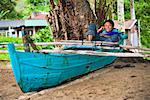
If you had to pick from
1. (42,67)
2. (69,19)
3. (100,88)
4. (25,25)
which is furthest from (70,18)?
(25,25)

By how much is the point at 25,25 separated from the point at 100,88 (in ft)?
74.8

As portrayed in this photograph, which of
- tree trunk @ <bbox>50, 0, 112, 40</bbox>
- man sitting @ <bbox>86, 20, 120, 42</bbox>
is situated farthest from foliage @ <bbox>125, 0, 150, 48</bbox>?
man sitting @ <bbox>86, 20, 120, 42</bbox>

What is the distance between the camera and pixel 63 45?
28.6 ft

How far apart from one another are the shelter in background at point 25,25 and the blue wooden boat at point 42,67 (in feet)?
64.5

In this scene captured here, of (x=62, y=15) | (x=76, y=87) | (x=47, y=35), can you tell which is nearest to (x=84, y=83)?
(x=76, y=87)

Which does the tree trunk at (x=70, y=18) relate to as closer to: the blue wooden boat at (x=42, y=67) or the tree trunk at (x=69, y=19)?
the tree trunk at (x=69, y=19)

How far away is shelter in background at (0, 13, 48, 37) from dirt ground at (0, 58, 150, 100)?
748 inches

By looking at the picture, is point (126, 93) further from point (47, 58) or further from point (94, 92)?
point (47, 58)

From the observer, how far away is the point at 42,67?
7.24m

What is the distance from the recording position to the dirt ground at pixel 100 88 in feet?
22.3

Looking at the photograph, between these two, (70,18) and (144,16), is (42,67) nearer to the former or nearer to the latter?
(70,18)

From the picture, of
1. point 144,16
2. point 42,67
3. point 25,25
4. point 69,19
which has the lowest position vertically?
point 42,67

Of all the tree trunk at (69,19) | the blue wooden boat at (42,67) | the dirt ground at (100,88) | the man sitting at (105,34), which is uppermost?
the tree trunk at (69,19)

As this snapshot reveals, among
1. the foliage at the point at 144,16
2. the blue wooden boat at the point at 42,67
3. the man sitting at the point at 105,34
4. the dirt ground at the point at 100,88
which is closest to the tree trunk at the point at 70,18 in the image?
the man sitting at the point at 105,34
